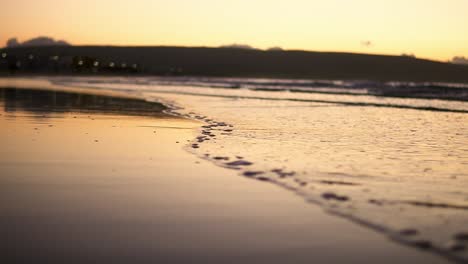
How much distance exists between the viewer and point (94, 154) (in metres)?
8.16

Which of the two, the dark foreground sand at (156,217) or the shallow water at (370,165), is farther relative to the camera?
the shallow water at (370,165)

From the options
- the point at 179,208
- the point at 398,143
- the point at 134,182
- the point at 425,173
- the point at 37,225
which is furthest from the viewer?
the point at 398,143

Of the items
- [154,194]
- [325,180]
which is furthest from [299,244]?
[325,180]

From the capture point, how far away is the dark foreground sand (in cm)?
390

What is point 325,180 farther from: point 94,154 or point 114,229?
point 94,154

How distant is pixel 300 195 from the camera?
575 centimetres

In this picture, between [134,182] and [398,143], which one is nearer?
[134,182]

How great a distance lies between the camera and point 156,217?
15.7ft

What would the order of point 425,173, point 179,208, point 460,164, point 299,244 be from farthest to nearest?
point 460,164, point 425,173, point 179,208, point 299,244

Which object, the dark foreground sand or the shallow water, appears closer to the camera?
the dark foreground sand

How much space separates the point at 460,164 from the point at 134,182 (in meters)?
4.40

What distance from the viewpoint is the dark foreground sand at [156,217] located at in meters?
3.90

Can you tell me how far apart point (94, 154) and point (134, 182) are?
6.92 ft

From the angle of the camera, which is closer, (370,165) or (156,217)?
(156,217)
